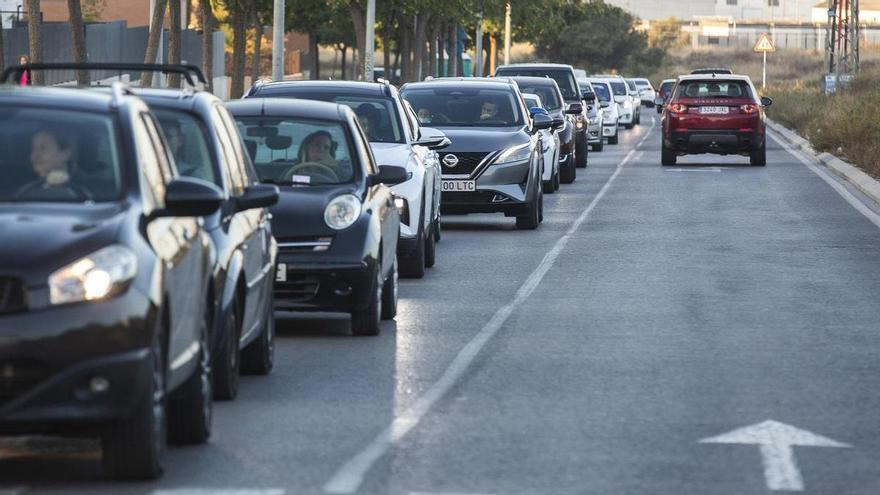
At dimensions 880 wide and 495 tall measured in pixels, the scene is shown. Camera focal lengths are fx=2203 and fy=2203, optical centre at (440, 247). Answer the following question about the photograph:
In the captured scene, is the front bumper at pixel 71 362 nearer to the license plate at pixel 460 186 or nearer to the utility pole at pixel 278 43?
the license plate at pixel 460 186

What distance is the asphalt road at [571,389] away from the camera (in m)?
8.71

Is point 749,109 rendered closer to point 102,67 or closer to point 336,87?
point 336,87

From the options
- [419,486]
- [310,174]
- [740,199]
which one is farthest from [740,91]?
[419,486]

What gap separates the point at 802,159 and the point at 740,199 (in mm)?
14581

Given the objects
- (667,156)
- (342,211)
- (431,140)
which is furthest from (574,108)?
(342,211)

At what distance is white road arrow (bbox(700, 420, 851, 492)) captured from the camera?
8766 mm

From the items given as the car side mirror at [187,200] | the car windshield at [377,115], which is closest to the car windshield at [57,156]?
the car side mirror at [187,200]

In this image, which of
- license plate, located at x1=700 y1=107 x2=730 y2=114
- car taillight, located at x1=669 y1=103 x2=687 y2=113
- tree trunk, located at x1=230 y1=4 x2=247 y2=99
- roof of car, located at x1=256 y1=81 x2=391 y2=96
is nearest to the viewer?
roof of car, located at x1=256 y1=81 x2=391 y2=96

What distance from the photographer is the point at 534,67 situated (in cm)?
4003

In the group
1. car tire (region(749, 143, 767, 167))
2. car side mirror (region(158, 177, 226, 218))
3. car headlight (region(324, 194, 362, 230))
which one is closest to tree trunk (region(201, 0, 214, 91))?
car tire (region(749, 143, 767, 167))

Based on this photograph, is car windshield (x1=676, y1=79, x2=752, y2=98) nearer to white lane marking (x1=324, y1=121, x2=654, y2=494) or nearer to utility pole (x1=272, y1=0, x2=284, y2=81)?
utility pole (x1=272, y1=0, x2=284, y2=81)

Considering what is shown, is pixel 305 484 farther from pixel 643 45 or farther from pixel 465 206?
pixel 643 45

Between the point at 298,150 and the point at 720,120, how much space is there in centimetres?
2540

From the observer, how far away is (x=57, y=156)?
28.8 feet
